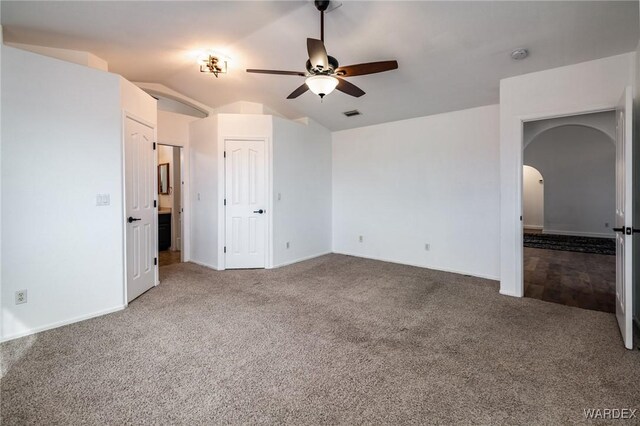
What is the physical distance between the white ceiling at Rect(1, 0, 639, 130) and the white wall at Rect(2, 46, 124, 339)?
0.50 m

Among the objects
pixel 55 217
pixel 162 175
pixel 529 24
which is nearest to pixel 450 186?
pixel 529 24

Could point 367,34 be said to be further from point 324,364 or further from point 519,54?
point 324,364

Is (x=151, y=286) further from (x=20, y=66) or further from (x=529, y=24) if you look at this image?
(x=529, y=24)

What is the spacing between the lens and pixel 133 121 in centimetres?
329

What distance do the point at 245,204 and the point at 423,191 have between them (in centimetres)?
298

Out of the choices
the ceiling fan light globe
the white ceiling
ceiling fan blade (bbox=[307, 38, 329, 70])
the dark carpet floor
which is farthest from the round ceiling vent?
the dark carpet floor

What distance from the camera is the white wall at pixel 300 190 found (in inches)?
192

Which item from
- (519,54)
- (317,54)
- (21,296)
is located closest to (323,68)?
(317,54)

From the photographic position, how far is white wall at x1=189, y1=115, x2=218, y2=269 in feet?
15.5

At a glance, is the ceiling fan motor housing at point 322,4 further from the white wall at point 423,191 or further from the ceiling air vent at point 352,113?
the white wall at point 423,191

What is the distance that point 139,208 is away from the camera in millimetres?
3453

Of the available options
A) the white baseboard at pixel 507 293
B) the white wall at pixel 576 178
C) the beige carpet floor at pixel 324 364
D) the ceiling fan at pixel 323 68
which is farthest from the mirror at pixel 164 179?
the white wall at pixel 576 178

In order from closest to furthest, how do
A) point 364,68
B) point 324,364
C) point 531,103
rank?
point 324,364 → point 364,68 → point 531,103

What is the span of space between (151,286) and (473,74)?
4.85 m
